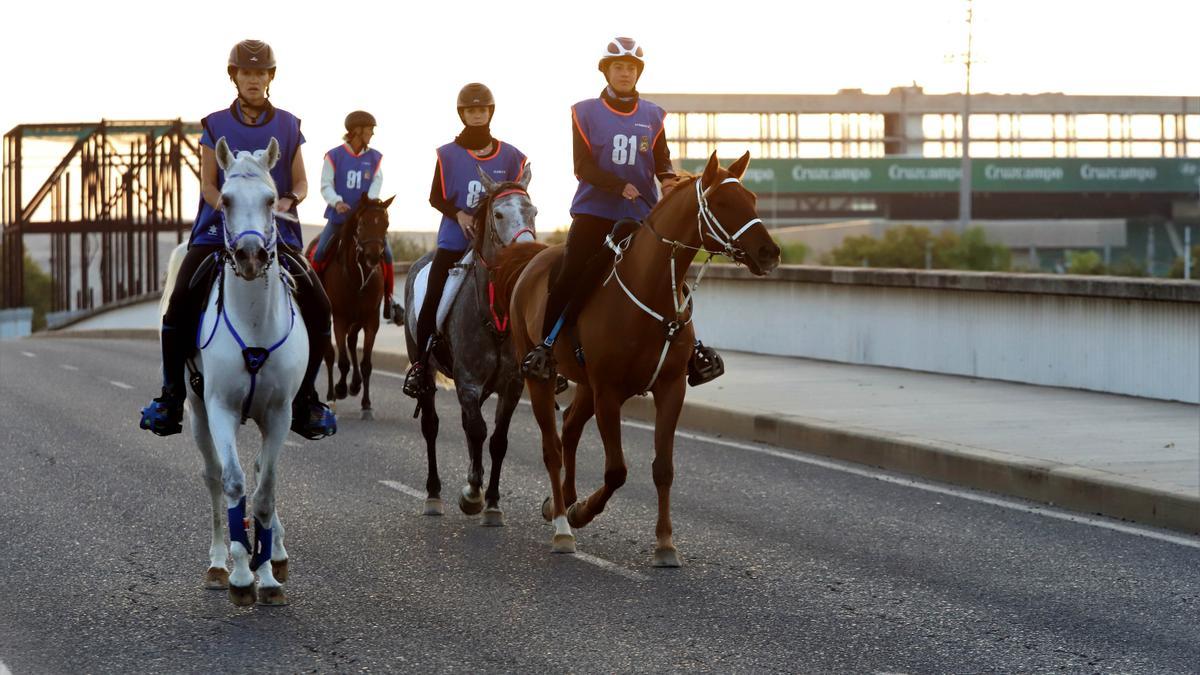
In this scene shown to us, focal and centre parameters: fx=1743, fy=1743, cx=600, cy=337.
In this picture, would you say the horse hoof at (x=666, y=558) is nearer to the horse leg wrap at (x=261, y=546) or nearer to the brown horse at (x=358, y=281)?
the horse leg wrap at (x=261, y=546)

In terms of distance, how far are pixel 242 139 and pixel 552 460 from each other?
2673 millimetres

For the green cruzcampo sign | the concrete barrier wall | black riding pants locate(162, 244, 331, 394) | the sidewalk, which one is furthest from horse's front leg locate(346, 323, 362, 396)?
the green cruzcampo sign

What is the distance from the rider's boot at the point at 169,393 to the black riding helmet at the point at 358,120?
909cm

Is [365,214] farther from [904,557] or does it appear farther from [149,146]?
[149,146]

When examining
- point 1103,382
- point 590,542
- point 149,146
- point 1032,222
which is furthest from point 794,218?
point 590,542

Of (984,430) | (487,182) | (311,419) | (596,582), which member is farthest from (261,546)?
(984,430)

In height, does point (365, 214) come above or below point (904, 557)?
above

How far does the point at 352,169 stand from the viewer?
1766cm

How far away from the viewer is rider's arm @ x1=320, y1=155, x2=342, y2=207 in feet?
55.8

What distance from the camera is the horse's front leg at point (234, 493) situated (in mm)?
8195

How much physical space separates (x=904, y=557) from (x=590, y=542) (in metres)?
1.85

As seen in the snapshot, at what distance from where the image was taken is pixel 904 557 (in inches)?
390

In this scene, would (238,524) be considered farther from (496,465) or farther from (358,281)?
(358,281)

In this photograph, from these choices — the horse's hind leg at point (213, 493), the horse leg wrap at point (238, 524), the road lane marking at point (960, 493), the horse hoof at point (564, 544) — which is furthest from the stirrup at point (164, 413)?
the road lane marking at point (960, 493)
